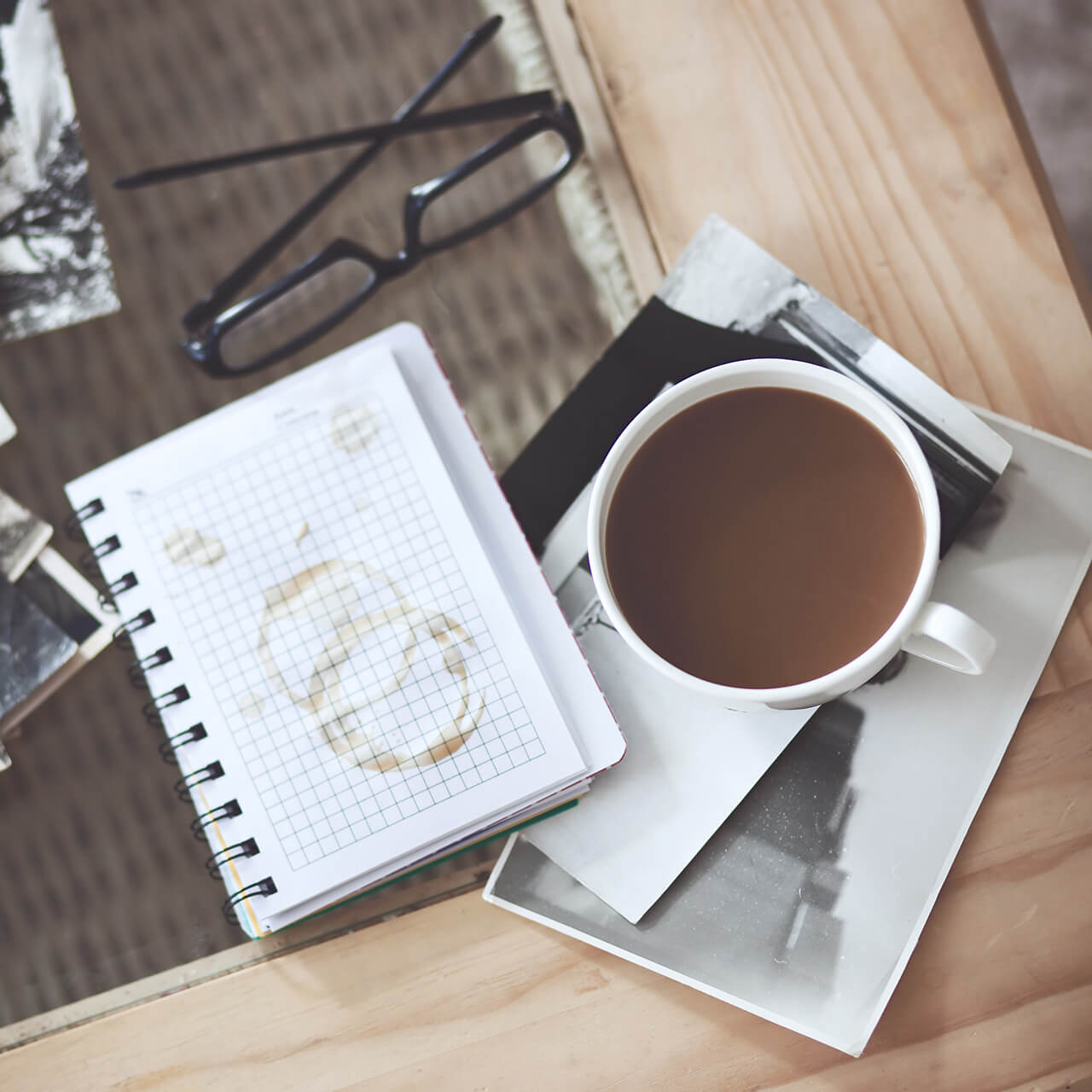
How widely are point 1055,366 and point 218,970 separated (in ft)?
1.77

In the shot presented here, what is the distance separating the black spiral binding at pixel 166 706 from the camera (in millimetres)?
498

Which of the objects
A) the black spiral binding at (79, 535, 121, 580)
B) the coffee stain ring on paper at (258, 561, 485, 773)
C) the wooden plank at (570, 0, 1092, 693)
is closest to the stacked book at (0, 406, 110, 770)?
the black spiral binding at (79, 535, 121, 580)

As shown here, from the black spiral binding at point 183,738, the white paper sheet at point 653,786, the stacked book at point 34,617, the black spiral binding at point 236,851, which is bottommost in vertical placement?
the white paper sheet at point 653,786

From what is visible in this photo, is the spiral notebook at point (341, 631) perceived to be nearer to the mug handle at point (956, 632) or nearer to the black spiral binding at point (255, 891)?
the black spiral binding at point (255, 891)

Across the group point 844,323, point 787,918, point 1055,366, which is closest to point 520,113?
point 844,323

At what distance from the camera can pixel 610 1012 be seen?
18.8 inches

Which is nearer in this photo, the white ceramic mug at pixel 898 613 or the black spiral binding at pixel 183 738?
the white ceramic mug at pixel 898 613

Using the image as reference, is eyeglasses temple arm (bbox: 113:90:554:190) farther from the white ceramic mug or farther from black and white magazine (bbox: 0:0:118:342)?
the white ceramic mug

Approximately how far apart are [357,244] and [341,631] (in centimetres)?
22

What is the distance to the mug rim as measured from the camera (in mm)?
399

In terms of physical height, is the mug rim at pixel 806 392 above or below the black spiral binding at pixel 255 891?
above

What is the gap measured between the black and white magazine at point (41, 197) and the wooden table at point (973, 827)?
295 millimetres

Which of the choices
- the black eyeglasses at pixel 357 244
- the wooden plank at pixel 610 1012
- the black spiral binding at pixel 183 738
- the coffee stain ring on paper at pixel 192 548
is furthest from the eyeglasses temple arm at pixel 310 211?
the wooden plank at pixel 610 1012

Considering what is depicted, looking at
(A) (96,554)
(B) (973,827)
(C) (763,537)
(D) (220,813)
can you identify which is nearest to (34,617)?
(A) (96,554)
